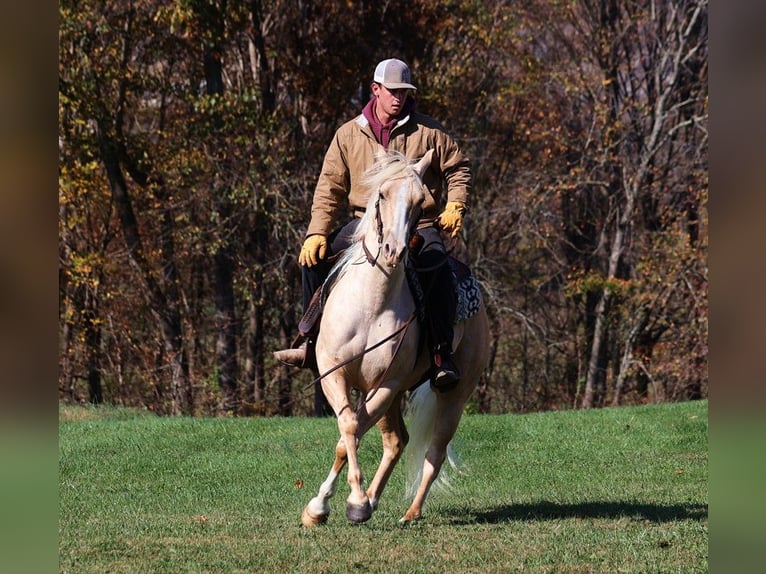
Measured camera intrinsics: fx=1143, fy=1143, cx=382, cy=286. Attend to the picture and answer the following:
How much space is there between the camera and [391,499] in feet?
34.0

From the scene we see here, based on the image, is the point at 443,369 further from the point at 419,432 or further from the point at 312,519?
the point at 312,519

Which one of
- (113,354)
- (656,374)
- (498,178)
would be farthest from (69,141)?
(656,374)

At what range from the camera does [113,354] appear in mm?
26203

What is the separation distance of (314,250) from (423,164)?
1.12 metres

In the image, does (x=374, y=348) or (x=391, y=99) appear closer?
(x=374, y=348)

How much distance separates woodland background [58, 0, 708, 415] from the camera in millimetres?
23484

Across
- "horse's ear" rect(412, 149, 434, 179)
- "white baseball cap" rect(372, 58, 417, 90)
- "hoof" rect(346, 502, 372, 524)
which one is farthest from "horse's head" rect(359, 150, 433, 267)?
"hoof" rect(346, 502, 372, 524)

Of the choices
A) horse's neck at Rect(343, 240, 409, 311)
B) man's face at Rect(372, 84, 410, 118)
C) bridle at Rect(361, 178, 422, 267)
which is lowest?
horse's neck at Rect(343, 240, 409, 311)

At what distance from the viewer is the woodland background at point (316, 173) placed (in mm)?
23484

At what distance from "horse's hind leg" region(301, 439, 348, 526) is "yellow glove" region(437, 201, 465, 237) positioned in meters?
1.73

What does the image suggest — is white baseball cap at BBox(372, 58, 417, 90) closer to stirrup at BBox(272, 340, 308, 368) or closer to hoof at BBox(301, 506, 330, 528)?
stirrup at BBox(272, 340, 308, 368)

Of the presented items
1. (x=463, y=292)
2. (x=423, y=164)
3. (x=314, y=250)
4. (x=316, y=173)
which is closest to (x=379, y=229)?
(x=423, y=164)
